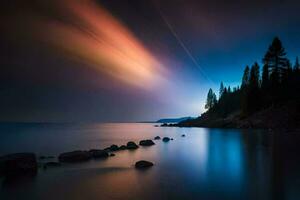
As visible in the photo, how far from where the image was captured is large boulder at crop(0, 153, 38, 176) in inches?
614

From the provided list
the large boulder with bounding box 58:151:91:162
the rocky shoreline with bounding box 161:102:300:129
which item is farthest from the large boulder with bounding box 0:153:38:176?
the rocky shoreline with bounding box 161:102:300:129

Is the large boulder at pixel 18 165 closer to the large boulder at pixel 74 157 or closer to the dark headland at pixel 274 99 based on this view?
the large boulder at pixel 74 157

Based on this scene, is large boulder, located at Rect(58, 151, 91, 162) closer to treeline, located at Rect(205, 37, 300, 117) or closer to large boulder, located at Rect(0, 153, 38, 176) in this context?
large boulder, located at Rect(0, 153, 38, 176)

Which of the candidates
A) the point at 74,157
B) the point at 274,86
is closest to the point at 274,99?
the point at 274,86

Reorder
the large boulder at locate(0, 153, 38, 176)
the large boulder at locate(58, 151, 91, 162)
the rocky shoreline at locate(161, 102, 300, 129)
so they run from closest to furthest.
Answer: the large boulder at locate(0, 153, 38, 176)
the large boulder at locate(58, 151, 91, 162)
the rocky shoreline at locate(161, 102, 300, 129)

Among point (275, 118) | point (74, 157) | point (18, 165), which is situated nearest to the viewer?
point (18, 165)

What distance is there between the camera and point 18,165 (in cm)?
1617

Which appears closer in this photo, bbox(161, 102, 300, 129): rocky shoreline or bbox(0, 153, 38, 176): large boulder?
bbox(0, 153, 38, 176): large boulder

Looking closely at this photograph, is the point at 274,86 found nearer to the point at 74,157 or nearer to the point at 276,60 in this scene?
the point at 276,60

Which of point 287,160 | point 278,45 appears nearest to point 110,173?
point 287,160

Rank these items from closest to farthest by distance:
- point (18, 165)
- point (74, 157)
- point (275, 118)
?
point (18, 165) → point (74, 157) → point (275, 118)

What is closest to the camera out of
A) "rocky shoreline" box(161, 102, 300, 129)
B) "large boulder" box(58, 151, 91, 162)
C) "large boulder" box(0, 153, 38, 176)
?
"large boulder" box(0, 153, 38, 176)

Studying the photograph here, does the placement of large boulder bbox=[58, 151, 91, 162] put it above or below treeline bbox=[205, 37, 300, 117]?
below

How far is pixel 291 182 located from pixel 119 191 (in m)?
10.7
